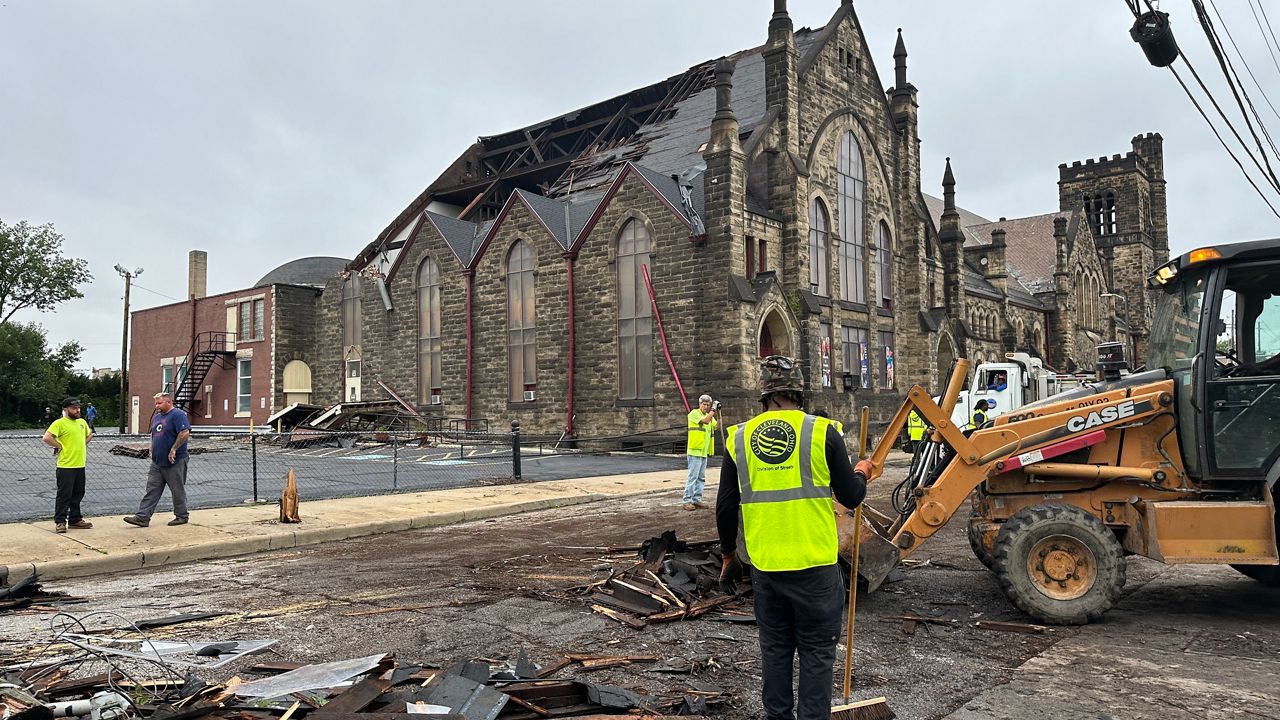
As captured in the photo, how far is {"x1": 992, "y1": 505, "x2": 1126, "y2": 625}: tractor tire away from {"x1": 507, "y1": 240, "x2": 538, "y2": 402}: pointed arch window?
23.7 m

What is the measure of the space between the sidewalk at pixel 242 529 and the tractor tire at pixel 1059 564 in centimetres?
892

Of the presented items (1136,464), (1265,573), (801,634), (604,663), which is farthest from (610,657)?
(1265,573)

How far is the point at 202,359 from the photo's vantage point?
40906 millimetres

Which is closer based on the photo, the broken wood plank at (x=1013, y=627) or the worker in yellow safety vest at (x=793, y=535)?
the worker in yellow safety vest at (x=793, y=535)

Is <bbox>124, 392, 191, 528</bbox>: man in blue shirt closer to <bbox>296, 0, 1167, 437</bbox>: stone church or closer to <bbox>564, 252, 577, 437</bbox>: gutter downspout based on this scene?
<bbox>296, 0, 1167, 437</bbox>: stone church

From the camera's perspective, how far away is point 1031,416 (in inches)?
281

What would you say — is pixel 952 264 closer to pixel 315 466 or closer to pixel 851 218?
pixel 851 218

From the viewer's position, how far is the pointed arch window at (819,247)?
94.9 ft

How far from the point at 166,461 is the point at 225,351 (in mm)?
31558

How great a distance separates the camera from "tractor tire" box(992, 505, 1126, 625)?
21.2 feet

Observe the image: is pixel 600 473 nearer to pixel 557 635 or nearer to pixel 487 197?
pixel 557 635

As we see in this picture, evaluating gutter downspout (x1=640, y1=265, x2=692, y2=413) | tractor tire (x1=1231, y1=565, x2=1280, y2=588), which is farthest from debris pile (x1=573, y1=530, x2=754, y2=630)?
gutter downspout (x1=640, y1=265, x2=692, y2=413)

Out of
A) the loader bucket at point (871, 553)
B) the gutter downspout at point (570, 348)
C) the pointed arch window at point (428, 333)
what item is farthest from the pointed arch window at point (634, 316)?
the loader bucket at point (871, 553)

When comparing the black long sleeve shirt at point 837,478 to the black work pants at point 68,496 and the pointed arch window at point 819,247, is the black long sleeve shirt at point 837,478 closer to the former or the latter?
the black work pants at point 68,496
